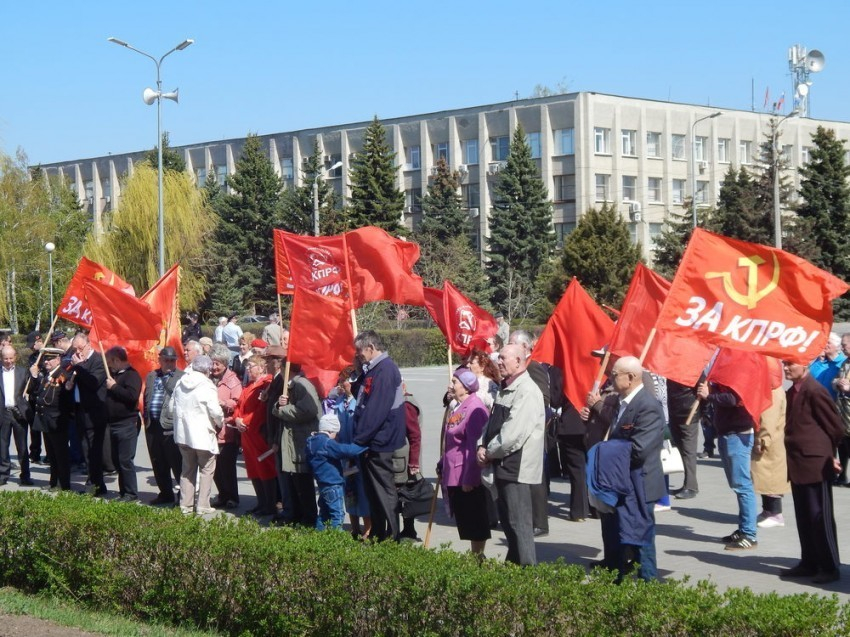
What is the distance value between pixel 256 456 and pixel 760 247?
19.2 ft

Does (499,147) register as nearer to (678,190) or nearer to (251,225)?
(678,190)

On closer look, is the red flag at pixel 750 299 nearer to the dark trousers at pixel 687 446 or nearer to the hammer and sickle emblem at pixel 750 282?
the hammer and sickle emblem at pixel 750 282

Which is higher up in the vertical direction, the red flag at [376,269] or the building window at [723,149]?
the building window at [723,149]

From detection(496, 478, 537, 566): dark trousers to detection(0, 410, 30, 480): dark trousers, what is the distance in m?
8.90

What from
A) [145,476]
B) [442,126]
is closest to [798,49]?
[442,126]

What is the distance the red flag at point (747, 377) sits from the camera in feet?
33.4

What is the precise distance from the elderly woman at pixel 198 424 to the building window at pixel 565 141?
57679 mm

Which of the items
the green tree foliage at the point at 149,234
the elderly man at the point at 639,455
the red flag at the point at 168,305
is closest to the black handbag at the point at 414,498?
the elderly man at the point at 639,455

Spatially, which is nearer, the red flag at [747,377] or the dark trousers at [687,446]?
the red flag at [747,377]

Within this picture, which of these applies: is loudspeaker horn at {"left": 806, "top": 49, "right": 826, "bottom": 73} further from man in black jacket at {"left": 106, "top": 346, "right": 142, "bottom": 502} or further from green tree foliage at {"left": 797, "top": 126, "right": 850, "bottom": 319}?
man in black jacket at {"left": 106, "top": 346, "right": 142, "bottom": 502}

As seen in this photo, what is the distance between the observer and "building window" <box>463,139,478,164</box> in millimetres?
71688

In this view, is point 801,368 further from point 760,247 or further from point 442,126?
point 442,126

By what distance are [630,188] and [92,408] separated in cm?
5948

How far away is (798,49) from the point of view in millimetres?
75312
